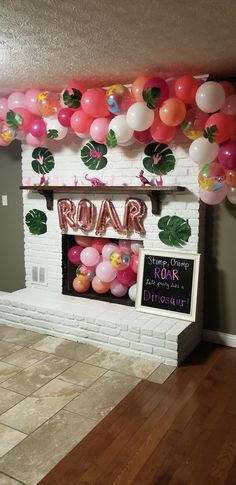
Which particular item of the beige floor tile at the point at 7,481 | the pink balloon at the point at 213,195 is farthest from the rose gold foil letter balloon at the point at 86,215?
the beige floor tile at the point at 7,481

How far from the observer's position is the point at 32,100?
10.4 feet

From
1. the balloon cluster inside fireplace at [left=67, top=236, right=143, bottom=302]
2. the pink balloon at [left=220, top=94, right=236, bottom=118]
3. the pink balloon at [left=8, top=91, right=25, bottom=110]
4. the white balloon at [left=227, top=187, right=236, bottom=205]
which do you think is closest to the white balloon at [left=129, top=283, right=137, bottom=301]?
the balloon cluster inside fireplace at [left=67, top=236, right=143, bottom=302]

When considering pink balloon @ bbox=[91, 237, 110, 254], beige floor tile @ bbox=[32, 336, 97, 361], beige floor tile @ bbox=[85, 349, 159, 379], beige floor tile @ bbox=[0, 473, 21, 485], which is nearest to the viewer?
beige floor tile @ bbox=[0, 473, 21, 485]

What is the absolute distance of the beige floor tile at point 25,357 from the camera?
2823 mm

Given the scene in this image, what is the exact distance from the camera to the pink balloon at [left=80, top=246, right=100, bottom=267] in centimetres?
341

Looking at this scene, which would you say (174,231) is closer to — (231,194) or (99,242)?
(231,194)

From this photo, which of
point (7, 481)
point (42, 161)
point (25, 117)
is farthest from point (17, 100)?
point (7, 481)

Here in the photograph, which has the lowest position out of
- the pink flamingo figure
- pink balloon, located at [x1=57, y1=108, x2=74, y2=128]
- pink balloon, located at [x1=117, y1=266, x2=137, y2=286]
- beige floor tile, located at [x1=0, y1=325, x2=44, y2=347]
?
beige floor tile, located at [x1=0, y1=325, x2=44, y2=347]

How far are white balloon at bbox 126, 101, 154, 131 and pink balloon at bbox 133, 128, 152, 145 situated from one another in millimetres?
205

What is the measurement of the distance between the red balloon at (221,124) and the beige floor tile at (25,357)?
2.03 m

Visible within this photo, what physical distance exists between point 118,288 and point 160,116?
1.50 metres

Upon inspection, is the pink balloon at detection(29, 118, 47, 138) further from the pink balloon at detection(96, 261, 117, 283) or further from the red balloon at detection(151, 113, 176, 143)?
the pink balloon at detection(96, 261, 117, 283)

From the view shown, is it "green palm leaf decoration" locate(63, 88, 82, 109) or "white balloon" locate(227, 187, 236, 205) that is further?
"green palm leaf decoration" locate(63, 88, 82, 109)

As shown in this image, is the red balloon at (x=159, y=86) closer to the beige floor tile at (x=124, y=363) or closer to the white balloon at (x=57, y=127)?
the white balloon at (x=57, y=127)
